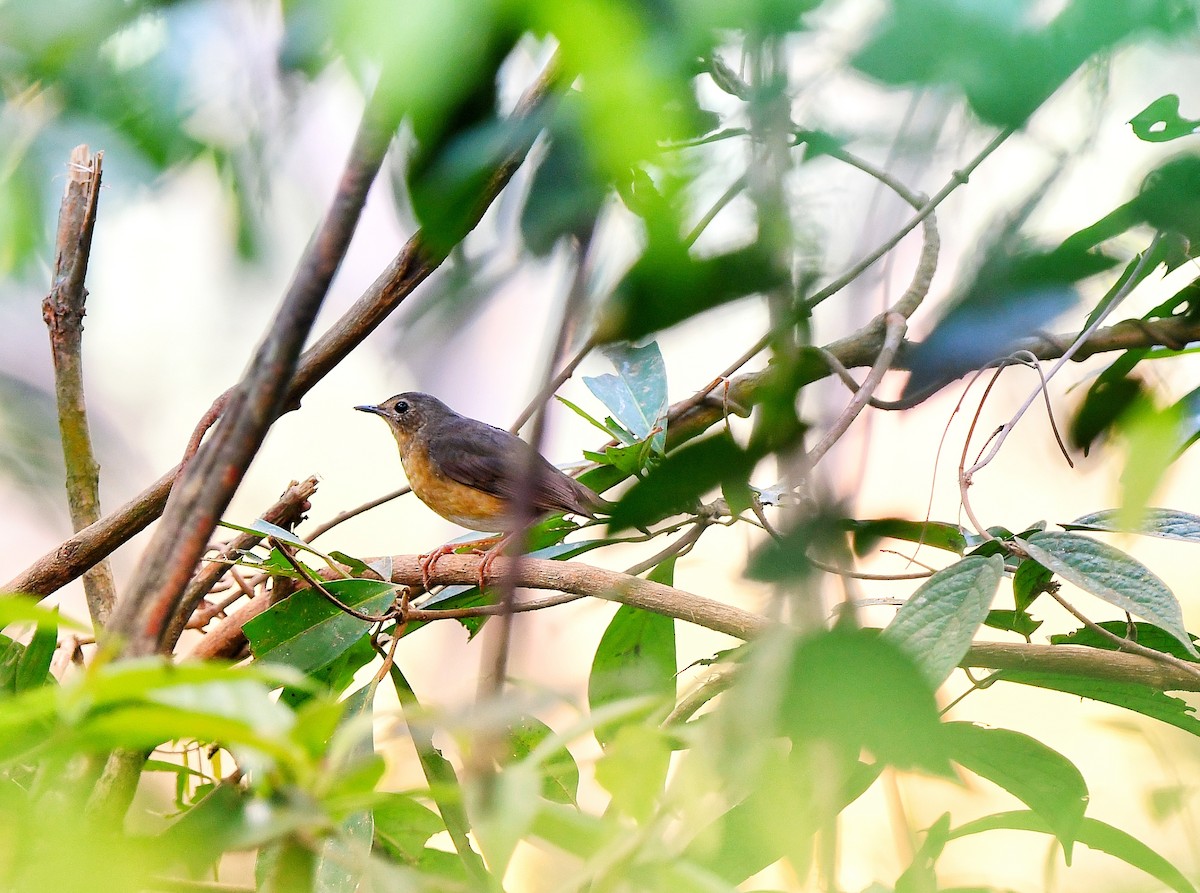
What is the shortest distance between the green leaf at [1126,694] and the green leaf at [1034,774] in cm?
11

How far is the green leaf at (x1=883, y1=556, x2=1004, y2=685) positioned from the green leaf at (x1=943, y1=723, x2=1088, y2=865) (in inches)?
3.4

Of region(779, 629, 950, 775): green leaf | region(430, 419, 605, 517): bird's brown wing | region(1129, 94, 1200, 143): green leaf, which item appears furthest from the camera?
region(430, 419, 605, 517): bird's brown wing

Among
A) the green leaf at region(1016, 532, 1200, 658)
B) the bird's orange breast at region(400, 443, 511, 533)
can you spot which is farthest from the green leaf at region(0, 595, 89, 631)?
the bird's orange breast at region(400, 443, 511, 533)

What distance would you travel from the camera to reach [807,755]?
25 centimetres

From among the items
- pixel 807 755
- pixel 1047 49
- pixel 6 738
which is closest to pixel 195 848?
pixel 6 738

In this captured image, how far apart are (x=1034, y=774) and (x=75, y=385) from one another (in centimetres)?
96

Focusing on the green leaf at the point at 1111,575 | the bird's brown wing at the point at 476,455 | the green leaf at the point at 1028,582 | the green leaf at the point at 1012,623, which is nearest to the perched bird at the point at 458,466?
the bird's brown wing at the point at 476,455

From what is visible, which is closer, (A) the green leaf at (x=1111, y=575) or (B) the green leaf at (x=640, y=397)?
(A) the green leaf at (x=1111, y=575)

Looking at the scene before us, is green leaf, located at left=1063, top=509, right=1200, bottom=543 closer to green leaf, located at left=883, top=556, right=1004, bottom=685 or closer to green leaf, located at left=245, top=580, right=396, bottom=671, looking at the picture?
green leaf, located at left=883, top=556, right=1004, bottom=685

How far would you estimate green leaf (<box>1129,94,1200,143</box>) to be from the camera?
33 cm

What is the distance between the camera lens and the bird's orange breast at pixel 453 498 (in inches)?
85.8

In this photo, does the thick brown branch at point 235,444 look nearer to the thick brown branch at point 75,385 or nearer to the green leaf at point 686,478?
the green leaf at point 686,478

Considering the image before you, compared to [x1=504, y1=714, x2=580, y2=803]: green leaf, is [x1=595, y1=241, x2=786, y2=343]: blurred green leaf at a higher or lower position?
lower

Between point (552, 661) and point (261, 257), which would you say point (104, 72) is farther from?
point (552, 661)
